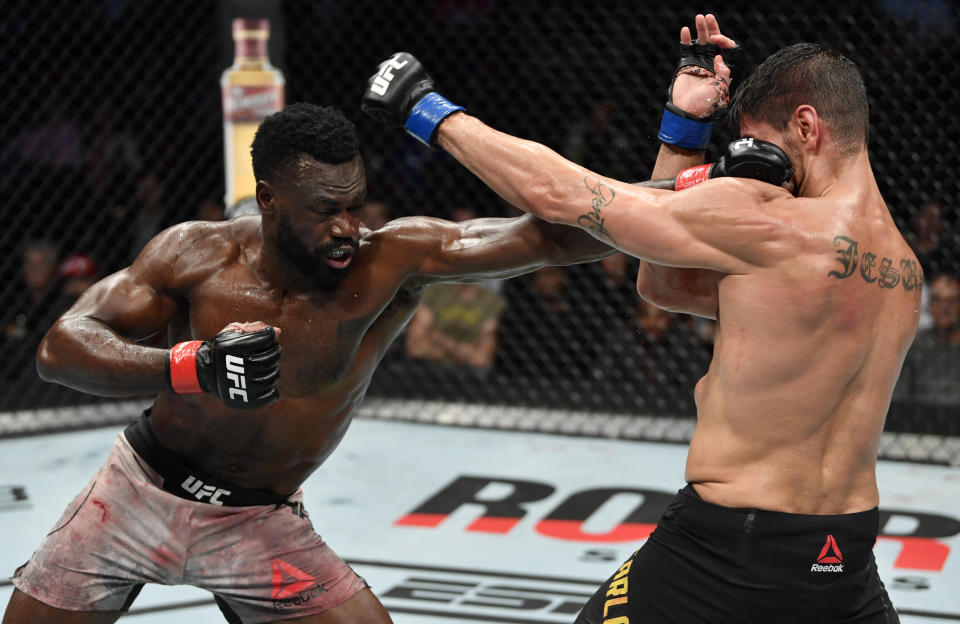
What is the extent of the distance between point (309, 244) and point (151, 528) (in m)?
0.61

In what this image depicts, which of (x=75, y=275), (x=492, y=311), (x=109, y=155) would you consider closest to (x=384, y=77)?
(x=492, y=311)

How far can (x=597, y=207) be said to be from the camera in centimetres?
187

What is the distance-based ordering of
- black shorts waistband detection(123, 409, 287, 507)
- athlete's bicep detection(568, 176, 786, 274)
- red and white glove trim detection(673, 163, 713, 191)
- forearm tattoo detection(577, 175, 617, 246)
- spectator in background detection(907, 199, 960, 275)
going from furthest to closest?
spectator in background detection(907, 199, 960, 275), black shorts waistband detection(123, 409, 287, 507), red and white glove trim detection(673, 163, 713, 191), forearm tattoo detection(577, 175, 617, 246), athlete's bicep detection(568, 176, 786, 274)

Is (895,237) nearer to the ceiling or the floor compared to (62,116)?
nearer to the ceiling

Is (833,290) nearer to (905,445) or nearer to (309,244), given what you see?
(309,244)

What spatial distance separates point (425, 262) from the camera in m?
2.20

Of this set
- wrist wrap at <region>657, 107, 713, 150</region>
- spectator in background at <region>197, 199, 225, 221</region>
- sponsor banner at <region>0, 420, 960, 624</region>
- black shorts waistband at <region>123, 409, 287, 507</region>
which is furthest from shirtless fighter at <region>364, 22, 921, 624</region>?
spectator in background at <region>197, 199, 225, 221</region>

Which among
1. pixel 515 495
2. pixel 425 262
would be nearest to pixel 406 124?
pixel 425 262

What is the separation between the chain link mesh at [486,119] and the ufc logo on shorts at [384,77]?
2716 mm

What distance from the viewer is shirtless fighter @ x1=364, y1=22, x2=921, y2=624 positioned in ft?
5.78

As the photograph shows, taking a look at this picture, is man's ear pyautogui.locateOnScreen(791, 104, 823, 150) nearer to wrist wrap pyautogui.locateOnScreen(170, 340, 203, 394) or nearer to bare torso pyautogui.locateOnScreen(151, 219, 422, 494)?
bare torso pyautogui.locateOnScreen(151, 219, 422, 494)

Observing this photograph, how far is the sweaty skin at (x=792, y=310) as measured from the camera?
175cm

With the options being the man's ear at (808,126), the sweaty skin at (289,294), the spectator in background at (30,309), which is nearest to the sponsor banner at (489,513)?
the spectator in background at (30,309)

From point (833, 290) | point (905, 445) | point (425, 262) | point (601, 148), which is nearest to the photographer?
point (833, 290)
